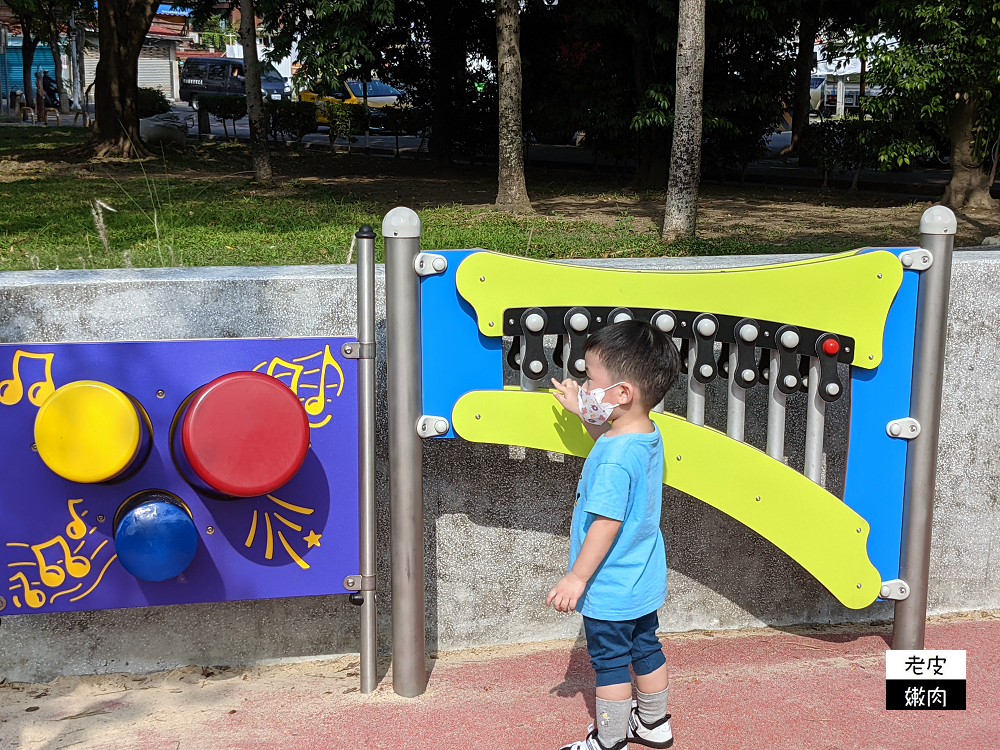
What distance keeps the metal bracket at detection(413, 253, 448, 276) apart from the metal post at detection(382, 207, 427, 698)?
0.06 ft

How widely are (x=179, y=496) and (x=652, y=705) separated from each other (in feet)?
4.70

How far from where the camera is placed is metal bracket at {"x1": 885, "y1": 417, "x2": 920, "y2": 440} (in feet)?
9.56

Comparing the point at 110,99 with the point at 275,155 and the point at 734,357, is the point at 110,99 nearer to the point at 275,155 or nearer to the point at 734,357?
the point at 275,155

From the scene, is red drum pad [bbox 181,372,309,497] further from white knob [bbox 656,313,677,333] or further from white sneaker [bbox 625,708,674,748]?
white sneaker [bbox 625,708,674,748]

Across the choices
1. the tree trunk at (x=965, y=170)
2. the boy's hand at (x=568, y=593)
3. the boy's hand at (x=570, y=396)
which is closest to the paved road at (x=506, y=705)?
the boy's hand at (x=568, y=593)

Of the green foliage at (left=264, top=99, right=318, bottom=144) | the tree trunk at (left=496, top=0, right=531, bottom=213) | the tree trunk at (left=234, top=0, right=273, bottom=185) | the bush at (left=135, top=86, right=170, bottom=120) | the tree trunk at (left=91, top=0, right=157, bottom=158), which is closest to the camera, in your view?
the tree trunk at (left=496, top=0, right=531, bottom=213)

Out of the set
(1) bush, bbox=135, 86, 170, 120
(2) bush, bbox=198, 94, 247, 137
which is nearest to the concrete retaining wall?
(2) bush, bbox=198, 94, 247, 137

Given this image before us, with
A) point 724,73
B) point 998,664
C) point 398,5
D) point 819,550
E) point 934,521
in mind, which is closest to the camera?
point 819,550

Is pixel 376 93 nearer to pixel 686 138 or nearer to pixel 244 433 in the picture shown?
pixel 686 138

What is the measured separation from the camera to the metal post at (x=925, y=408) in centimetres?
284

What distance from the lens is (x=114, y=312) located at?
2.96 meters

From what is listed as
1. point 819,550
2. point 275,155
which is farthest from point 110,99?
point 819,550

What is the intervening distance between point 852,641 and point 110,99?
1736cm

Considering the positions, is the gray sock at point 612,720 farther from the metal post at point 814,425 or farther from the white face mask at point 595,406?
the metal post at point 814,425
